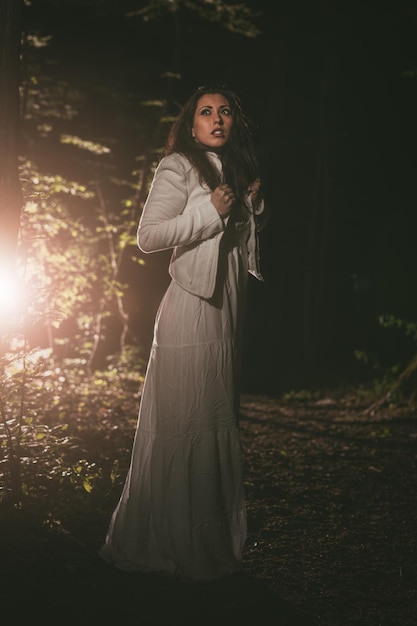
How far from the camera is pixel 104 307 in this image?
1077cm

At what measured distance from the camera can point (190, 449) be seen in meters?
3.46

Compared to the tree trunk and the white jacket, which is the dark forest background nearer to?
the tree trunk

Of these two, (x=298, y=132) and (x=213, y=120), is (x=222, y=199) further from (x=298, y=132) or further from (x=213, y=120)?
(x=298, y=132)

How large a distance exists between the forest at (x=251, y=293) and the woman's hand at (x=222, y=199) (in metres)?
1.60

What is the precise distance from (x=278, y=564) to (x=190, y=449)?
1041mm

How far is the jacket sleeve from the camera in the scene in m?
3.30

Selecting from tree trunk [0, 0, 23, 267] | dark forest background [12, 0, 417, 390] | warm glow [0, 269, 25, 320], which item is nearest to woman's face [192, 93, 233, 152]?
tree trunk [0, 0, 23, 267]

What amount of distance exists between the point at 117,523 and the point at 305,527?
161cm

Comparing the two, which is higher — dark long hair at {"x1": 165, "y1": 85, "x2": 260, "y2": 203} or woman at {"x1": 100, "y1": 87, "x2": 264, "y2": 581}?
dark long hair at {"x1": 165, "y1": 85, "x2": 260, "y2": 203}

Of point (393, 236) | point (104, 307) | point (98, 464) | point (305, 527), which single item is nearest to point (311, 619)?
point (305, 527)

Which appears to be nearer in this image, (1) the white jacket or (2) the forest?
(1) the white jacket

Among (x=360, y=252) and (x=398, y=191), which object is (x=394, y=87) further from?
(x=360, y=252)

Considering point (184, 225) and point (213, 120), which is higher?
point (213, 120)

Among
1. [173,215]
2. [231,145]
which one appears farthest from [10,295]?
[231,145]
